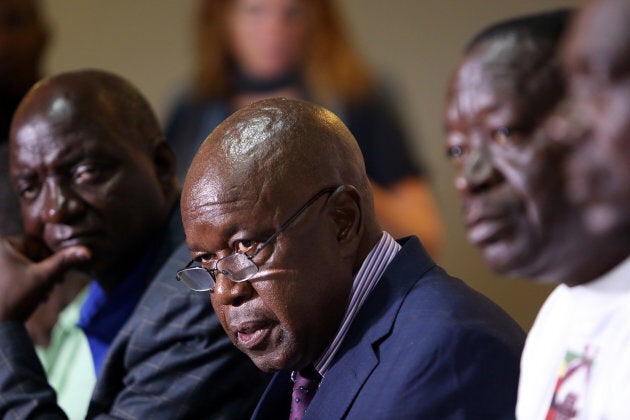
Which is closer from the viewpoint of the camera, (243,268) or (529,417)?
(529,417)

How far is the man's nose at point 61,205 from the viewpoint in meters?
2.64

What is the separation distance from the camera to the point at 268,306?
1.90 meters

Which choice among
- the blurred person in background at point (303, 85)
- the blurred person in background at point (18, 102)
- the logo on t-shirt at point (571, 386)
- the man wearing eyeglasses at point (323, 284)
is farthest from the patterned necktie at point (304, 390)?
the blurred person in background at point (303, 85)

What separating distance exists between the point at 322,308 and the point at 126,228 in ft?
2.99

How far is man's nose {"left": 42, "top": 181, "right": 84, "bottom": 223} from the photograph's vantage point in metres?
2.64

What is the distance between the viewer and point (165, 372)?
2367 millimetres

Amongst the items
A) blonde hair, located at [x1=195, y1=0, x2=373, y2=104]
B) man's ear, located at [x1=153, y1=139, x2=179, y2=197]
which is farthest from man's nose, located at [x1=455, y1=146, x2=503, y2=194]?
blonde hair, located at [x1=195, y1=0, x2=373, y2=104]

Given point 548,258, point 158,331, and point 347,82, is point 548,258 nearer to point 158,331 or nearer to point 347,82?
point 158,331

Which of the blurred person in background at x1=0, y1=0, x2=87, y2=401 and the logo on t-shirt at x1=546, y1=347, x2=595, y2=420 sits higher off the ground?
the logo on t-shirt at x1=546, y1=347, x2=595, y2=420

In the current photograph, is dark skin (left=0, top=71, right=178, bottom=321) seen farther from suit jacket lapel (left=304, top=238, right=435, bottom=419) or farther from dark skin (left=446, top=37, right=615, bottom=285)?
dark skin (left=446, top=37, right=615, bottom=285)

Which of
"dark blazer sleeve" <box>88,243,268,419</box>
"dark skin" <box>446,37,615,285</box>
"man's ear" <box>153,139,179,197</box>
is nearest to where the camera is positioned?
"dark skin" <box>446,37,615,285</box>

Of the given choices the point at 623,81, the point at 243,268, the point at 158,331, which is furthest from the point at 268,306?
the point at 623,81

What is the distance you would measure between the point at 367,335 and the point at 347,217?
0.22m

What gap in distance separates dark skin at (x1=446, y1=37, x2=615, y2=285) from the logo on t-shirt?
9 centimetres
